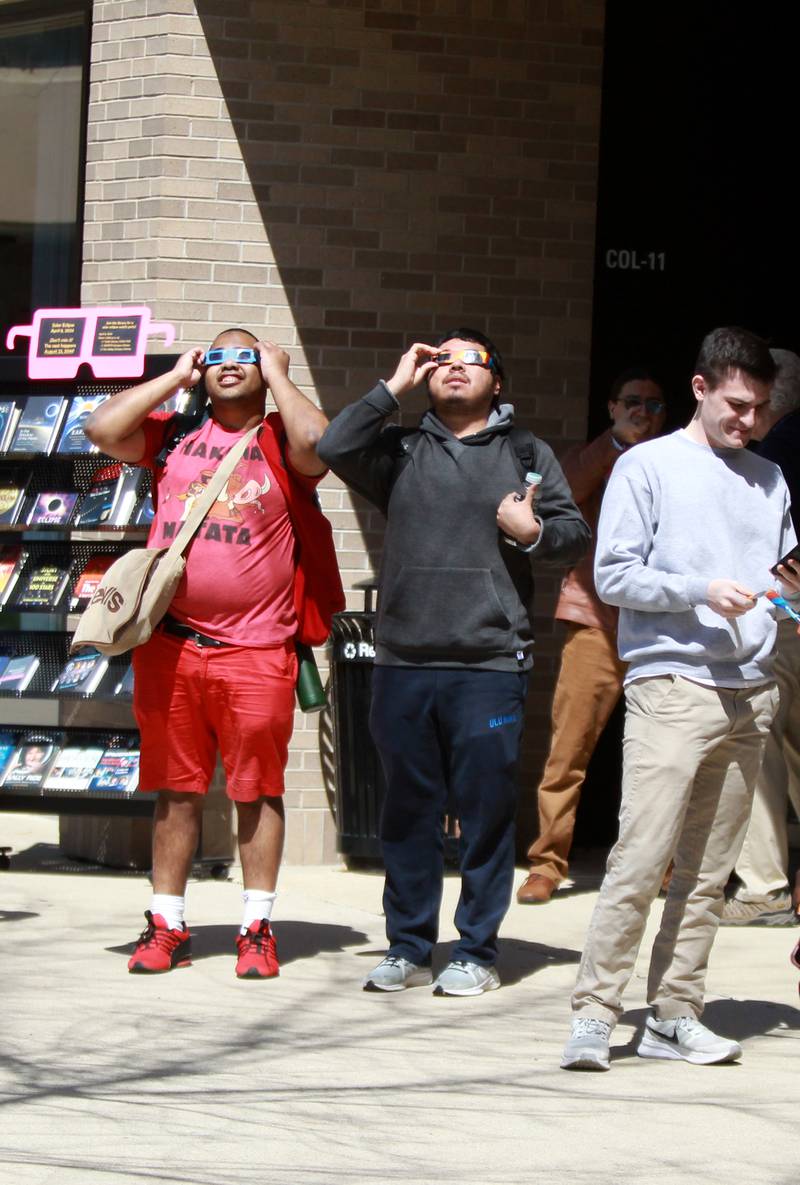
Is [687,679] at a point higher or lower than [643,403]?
lower

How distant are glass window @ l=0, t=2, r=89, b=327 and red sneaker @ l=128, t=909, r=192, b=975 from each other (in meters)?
4.16

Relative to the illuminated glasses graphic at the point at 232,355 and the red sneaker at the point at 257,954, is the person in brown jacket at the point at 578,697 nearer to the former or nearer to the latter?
the red sneaker at the point at 257,954

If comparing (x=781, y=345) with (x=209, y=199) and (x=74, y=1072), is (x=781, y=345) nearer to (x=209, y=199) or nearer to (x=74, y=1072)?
(x=209, y=199)

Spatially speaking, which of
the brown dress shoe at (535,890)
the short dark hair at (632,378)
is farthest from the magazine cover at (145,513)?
the brown dress shoe at (535,890)

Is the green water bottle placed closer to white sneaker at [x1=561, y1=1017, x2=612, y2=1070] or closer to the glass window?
white sneaker at [x1=561, y1=1017, x2=612, y2=1070]

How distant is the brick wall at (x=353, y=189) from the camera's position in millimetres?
8969

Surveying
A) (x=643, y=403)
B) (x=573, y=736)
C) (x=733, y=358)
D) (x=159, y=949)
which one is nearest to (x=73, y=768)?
(x=159, y=949)

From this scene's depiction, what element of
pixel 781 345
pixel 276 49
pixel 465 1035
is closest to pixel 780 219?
pixel 781 345

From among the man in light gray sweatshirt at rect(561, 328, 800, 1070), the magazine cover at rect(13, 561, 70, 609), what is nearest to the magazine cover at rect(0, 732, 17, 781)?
the magazine cover at rect(13, 561, 70, 609)

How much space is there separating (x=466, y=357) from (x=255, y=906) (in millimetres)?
2028

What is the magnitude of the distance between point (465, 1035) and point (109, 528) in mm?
3239

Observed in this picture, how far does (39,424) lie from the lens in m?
8.48

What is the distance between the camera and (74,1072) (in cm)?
520

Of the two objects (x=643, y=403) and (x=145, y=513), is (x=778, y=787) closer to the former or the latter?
(x=643, y=403)
